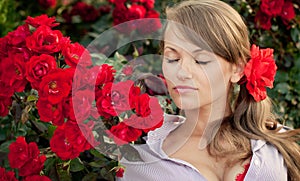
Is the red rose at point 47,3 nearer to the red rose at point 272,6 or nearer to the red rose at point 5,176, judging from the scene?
the red rose at point 272,6

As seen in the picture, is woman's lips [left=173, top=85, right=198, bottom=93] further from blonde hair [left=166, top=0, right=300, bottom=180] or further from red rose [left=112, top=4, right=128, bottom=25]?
red rose [left=112, top=4, right=128, bottom=25]

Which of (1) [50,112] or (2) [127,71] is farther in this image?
(2) [127,71]

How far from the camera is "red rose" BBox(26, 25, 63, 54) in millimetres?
1636

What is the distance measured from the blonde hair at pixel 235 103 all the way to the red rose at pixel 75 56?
1.04 feet

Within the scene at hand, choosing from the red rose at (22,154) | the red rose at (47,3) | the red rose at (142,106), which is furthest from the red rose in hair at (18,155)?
the red rose at (47,3)

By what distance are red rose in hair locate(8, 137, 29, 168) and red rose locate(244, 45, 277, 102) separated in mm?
735

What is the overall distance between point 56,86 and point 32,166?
294mm

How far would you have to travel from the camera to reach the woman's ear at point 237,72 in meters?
1.81

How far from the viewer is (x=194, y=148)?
1.85m

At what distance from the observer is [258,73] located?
1.80m

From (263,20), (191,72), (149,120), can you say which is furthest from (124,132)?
(263,20)

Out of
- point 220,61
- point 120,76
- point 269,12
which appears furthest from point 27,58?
point 269,12

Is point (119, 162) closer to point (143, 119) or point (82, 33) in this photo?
point (143, 119)

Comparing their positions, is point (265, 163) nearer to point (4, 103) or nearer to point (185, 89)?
point (185, 89)
